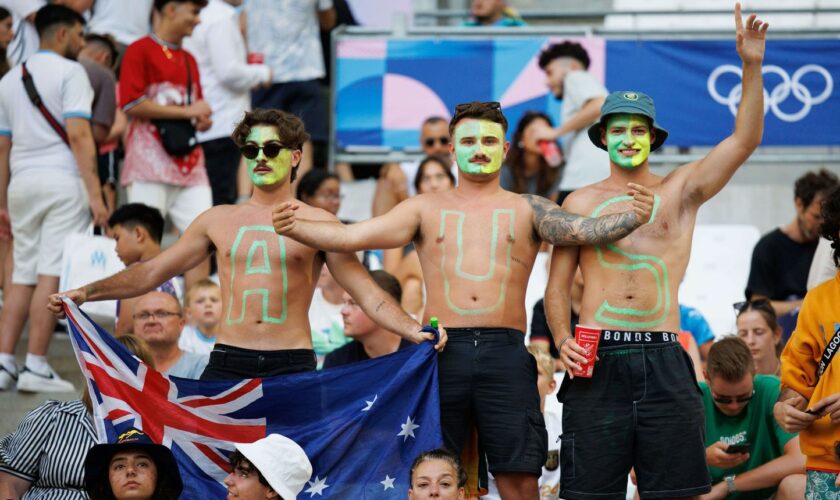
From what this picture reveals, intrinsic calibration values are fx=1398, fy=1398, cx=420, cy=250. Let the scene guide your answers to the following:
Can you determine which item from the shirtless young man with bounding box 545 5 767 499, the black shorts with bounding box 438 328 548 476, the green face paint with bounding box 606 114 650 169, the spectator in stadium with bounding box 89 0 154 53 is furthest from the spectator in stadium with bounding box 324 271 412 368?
the spectator in stadium with bounding box 89 0 154 53

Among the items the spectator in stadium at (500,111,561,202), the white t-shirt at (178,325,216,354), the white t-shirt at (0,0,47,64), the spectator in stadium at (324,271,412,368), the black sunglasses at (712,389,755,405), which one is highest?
the white t-shirt at (0,0,47,64)

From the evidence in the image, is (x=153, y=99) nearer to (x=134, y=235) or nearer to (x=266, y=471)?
(x=134, y=235)

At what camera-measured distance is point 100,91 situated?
10398 mm

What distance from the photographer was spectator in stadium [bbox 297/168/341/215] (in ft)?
33.8

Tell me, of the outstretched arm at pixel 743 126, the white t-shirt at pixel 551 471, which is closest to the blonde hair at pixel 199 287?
the white t-shirt at pixel 551 471

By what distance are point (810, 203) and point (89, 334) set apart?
5229mm

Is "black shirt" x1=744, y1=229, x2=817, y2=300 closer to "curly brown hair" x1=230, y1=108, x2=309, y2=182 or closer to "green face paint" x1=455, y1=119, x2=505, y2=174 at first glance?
"green face paint" x1=455, y1=119, x2=505, y2=174

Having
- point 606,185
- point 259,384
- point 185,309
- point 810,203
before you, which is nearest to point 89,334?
point 259,384

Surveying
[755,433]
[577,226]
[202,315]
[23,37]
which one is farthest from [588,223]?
[23,37]

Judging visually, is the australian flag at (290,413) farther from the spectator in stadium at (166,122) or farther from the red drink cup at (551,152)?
the red drink cup at (551,152)

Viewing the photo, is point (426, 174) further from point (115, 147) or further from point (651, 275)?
point (651, 275)

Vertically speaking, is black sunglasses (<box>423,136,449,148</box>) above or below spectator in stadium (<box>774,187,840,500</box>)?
above

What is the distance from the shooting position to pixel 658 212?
6637mm

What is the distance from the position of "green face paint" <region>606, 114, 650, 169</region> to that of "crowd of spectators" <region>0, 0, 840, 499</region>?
932 millimetres
